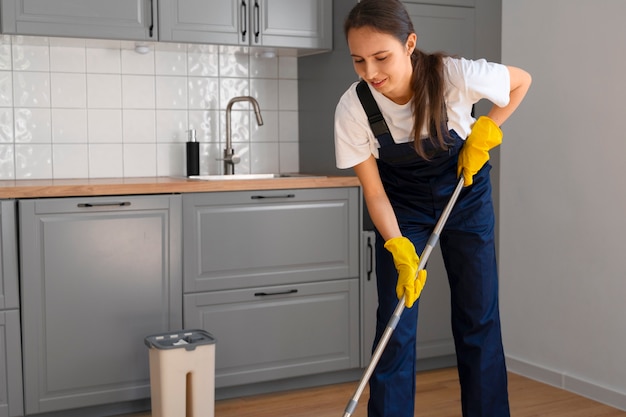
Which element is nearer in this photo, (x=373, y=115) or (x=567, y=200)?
(x=373, y=115)

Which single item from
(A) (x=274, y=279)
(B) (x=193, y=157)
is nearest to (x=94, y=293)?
(A) (x=274, y=279)

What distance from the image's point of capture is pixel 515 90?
252 cm

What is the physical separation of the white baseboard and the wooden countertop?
42.6 inches

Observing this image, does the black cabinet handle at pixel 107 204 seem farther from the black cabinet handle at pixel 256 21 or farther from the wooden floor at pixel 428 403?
the black cabinet handle at pixel 256 21

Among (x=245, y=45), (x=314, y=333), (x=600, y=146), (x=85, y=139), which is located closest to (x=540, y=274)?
(x=600, y=146)

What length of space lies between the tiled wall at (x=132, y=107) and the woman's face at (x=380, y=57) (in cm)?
155

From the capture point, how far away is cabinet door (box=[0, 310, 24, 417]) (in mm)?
2902

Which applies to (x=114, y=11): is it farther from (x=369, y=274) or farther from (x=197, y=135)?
(x=369, y=274)

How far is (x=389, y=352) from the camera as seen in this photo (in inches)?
97.6

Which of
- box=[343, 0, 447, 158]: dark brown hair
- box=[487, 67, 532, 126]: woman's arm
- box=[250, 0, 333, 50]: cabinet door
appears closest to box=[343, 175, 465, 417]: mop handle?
box=[343, 0, 447, 158]: dark brown hair

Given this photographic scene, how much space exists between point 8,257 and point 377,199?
1310mm

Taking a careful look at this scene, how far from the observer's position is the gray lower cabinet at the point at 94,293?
2.93 m

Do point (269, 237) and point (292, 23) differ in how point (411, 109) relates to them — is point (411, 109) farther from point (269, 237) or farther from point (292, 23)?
point (292, 23)

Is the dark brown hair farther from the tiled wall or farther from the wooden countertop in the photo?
the tiled wall
